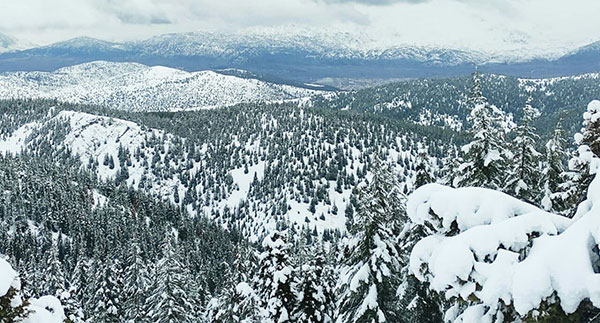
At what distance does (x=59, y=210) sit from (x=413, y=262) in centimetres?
17490

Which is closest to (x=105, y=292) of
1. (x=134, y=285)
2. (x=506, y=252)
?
(x=134, y=285)

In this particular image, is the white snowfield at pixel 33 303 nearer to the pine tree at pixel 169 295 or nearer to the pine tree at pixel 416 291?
the pine tree at pixel 416 291

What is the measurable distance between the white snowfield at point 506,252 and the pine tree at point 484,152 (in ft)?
53.9

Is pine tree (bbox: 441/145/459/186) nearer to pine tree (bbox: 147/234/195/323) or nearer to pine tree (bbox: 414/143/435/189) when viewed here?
pine tree (bbox: 414/143/435/189)

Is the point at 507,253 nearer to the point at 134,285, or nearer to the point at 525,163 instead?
the point at 525,163

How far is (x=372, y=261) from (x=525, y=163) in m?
9.88

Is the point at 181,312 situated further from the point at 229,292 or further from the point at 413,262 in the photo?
the point at 413,262

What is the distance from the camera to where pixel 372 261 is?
1953 centimetres

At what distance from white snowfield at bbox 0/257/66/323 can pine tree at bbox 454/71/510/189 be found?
18541mm

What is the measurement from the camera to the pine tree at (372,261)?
1950 cm

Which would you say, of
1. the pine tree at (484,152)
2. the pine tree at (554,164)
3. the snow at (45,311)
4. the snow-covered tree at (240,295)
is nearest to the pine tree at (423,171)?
the pine tree at (484,152)

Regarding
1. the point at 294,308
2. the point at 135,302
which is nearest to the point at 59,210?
the point at 135,302

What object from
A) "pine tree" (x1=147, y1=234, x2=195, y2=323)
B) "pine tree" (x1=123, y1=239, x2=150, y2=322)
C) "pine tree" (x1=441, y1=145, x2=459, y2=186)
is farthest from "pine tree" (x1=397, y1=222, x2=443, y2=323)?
"pine tree" (x1=123, y1=239, x2=150, y2=322)

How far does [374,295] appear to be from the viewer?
1945 cm
